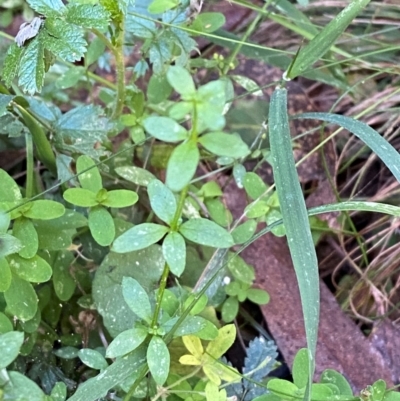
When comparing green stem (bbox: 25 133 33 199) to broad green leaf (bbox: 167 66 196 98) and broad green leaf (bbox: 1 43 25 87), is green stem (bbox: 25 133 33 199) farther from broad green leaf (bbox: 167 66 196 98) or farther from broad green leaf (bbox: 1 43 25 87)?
broad green leaf (bbox: 167 66 196 98)

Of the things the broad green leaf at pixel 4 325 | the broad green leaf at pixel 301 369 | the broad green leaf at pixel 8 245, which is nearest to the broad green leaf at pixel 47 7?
the broad green leaf at pixel 8 245

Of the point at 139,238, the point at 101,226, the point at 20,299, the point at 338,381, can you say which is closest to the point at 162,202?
the point at 139,238

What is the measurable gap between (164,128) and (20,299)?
1.30ft

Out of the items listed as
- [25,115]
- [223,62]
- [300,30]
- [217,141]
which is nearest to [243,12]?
[300,30]

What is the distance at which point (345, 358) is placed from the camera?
40.3 inches

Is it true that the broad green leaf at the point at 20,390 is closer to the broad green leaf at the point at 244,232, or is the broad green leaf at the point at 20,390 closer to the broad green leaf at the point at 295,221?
the broad green leaf at the point at 295,221

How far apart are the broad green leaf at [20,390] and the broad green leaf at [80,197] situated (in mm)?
283

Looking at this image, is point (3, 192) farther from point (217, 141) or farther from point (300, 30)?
point (300, 30)

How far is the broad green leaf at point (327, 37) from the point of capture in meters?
0.74

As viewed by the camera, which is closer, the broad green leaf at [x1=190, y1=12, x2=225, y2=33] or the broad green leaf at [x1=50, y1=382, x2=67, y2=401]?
the broad green leaf at [x1=50, y1=382, x2=67, y2=401]

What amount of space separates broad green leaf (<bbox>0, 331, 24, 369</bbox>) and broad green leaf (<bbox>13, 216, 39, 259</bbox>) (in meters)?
0.20

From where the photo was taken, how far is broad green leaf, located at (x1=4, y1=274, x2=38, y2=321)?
768 millimetres

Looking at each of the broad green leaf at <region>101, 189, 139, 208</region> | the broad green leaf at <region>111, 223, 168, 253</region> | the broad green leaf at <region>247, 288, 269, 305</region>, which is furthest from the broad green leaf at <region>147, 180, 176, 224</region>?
the broad green leaf at <region>247, 288, 269, 305</region>

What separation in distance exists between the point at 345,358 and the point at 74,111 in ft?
2.16
